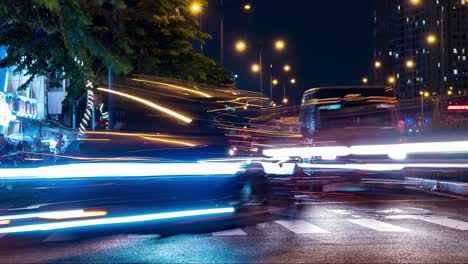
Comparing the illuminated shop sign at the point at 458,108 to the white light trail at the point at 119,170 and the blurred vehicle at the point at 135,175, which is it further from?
the white light trail at the point at 119,170

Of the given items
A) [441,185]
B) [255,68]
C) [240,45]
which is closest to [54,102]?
[255,68]

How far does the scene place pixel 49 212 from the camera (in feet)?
29.9

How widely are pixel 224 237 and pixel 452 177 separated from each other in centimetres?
1569

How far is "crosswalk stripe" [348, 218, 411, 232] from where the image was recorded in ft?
36.6

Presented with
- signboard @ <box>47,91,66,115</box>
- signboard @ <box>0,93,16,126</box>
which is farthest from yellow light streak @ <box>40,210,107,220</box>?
signboard @ <box>47,91,66,115</box>

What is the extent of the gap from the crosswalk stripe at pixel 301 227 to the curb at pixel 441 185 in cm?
899

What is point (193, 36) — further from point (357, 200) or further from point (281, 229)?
point (281, 229)

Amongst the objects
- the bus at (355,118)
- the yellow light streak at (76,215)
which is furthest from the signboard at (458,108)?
the yellow light streak at (76,215)

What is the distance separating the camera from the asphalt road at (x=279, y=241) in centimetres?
856

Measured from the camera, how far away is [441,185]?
69.5 ft

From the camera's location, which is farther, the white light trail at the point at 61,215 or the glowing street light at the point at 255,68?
the glowing street light at the point at 255,68

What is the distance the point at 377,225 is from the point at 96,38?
8551mm

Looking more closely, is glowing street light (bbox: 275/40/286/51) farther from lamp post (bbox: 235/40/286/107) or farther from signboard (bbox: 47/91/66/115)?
signboard (bbox: 47/91/66/115)

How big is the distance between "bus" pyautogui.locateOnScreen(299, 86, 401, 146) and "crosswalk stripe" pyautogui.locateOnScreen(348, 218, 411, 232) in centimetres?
940
